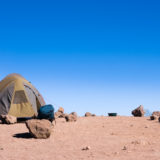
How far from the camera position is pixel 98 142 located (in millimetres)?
12672

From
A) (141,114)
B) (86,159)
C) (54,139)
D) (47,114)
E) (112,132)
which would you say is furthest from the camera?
(141,114)

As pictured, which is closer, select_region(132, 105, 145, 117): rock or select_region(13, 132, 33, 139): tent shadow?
select_region(13, 132, 33, 139): tent shadow

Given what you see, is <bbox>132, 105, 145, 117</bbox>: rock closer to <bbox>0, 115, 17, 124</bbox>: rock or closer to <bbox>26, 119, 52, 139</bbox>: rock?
<bbox>0, 115, 17, 124</bbox>: rock

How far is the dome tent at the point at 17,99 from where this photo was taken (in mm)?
21016

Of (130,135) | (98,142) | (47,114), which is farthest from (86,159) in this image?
(47,114)

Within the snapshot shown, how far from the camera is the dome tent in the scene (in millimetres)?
21016

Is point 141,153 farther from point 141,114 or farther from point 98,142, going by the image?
point 141,114

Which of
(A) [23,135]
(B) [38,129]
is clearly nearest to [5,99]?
(A) [23,135]

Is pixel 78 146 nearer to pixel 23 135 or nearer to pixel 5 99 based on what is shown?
pixel 23 135

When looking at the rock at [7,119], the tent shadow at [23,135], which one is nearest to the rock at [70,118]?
the rock at [7,119]

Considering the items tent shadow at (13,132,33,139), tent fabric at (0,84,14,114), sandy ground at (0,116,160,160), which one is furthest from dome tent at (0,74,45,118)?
tent shadow at (13,132,33,139)

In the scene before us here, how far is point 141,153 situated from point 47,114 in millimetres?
8916

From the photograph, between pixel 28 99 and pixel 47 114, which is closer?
pixel 47 114

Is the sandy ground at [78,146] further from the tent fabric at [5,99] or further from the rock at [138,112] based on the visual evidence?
the rock at [138,112]
